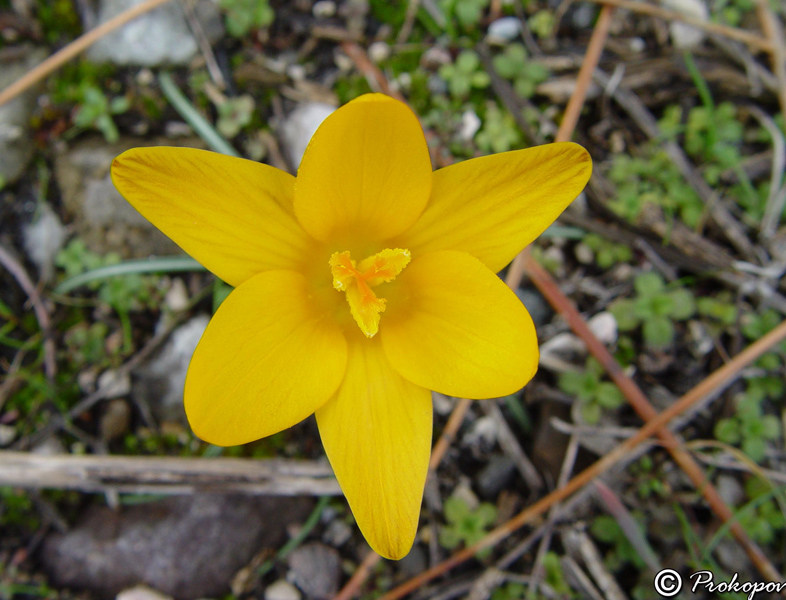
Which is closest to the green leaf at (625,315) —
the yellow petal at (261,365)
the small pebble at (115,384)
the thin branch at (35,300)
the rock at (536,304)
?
the rock at (536,304)

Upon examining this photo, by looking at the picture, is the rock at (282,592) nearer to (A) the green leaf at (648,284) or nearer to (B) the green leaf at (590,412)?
(B) the green leaf at (590,412)

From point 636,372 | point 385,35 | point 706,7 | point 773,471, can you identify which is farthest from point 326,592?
point 706,7

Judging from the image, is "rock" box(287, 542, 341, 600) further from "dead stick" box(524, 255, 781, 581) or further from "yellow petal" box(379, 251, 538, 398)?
"dead stick" box(524, 255, 781, 581)

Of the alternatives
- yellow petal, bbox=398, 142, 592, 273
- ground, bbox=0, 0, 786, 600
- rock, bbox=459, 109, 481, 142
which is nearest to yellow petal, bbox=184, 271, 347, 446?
yellow petal, bbox=398, 142, 592, 273

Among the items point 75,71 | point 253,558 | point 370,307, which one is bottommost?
point 253,558

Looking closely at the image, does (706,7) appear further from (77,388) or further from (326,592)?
(77,388)

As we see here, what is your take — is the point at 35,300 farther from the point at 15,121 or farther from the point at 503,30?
the point at 503,30
